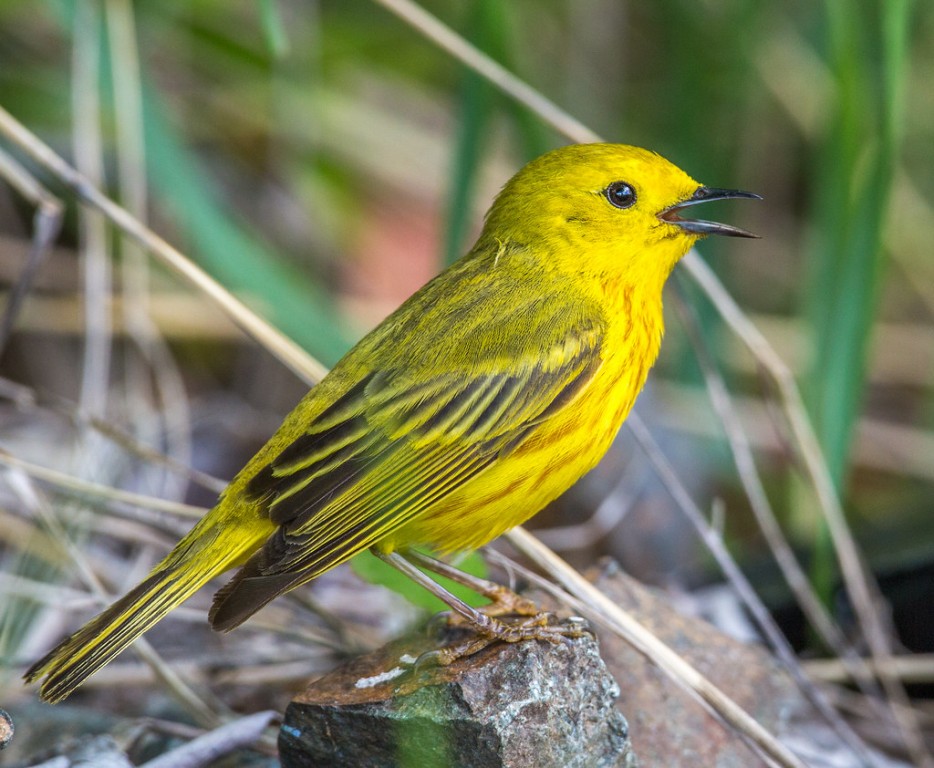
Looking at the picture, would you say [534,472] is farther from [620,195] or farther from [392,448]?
[620,195]

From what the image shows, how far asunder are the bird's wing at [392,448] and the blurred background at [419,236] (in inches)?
32.6

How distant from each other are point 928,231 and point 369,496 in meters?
4.49

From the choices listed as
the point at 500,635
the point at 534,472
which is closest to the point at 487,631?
the point at 500,635

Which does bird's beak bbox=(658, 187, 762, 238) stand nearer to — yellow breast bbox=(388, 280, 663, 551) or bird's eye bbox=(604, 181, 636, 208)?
bird's eye bbox=(604, 181, 636, 208)

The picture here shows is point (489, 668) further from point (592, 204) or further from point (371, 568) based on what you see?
point (592, 204)

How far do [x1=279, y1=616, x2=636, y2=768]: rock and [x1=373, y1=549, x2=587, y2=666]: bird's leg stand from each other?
0.03 m

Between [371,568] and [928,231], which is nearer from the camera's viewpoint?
[371,568]

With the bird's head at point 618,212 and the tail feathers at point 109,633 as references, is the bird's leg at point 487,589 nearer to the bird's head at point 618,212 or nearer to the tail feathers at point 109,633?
the tail feathers at point 109,633

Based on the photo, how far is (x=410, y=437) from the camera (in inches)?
129

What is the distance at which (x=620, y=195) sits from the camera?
3.62 metres

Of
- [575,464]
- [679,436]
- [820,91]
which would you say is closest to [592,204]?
[575,464]

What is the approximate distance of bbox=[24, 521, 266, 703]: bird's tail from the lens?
117 inches

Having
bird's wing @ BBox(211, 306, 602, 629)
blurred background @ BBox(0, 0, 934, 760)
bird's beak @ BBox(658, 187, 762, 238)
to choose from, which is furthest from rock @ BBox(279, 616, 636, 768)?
bird's beak @ BBox(658, 187, 762, 238)

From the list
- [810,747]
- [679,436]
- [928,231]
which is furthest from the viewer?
[928,231]
